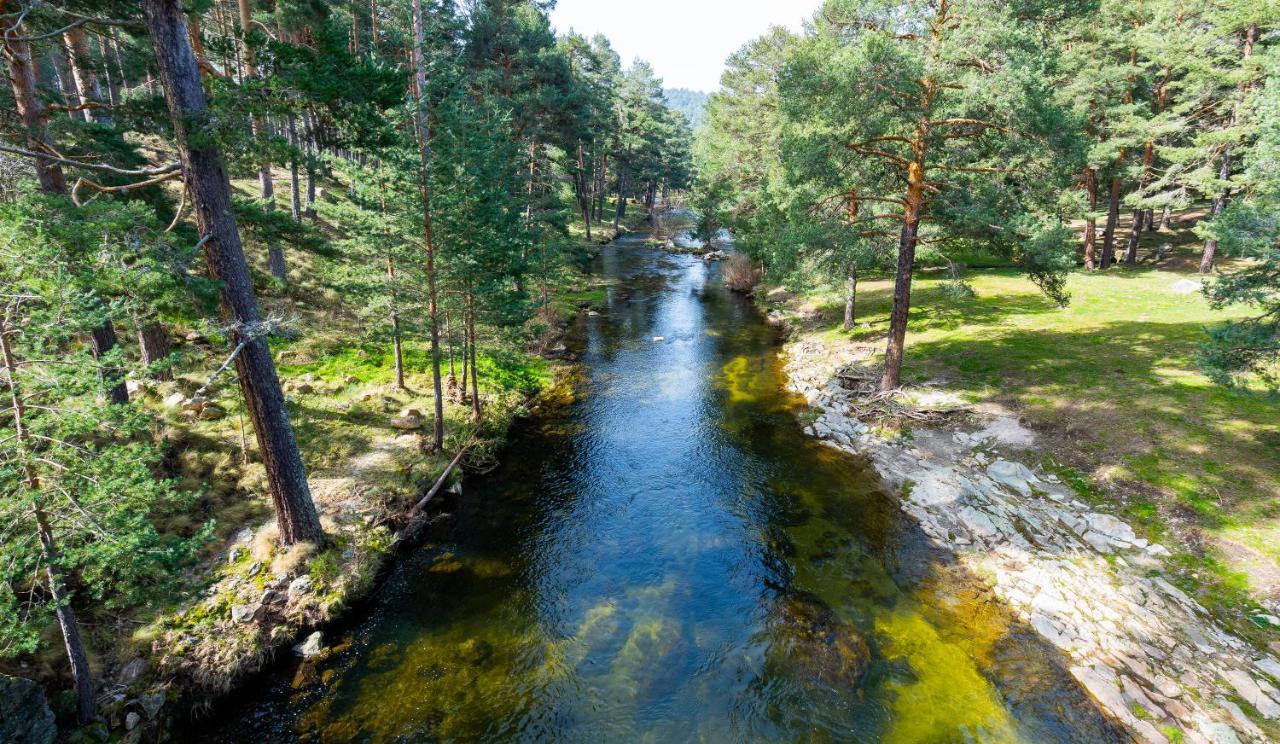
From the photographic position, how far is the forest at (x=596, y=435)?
348 inches

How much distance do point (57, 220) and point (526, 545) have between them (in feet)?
37.4

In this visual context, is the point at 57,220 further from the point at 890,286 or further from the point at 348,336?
the point at 890,286

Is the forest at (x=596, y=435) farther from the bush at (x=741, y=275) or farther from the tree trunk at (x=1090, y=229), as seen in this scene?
the bush at (x=741, y=275)

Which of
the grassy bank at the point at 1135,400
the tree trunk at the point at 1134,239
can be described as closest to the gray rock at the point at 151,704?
the grassy bank at the point at 1135,400

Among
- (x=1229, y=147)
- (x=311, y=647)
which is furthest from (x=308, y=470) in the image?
(x=1229, y=147)

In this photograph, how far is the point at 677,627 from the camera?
1205cm

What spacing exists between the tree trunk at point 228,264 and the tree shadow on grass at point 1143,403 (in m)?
20.6

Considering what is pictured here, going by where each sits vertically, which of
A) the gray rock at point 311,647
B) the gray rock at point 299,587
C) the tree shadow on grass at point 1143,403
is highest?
the tree shadow on grass at point 1143,403

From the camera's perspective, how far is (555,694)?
10.5m

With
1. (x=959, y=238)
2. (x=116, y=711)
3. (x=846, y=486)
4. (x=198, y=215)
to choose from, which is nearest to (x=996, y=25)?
(x=959, y=238)

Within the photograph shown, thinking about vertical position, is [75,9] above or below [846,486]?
above

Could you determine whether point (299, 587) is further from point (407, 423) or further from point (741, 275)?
point (741, 275)

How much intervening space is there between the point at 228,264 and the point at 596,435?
13.2m

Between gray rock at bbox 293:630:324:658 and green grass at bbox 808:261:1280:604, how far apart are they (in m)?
18.7
